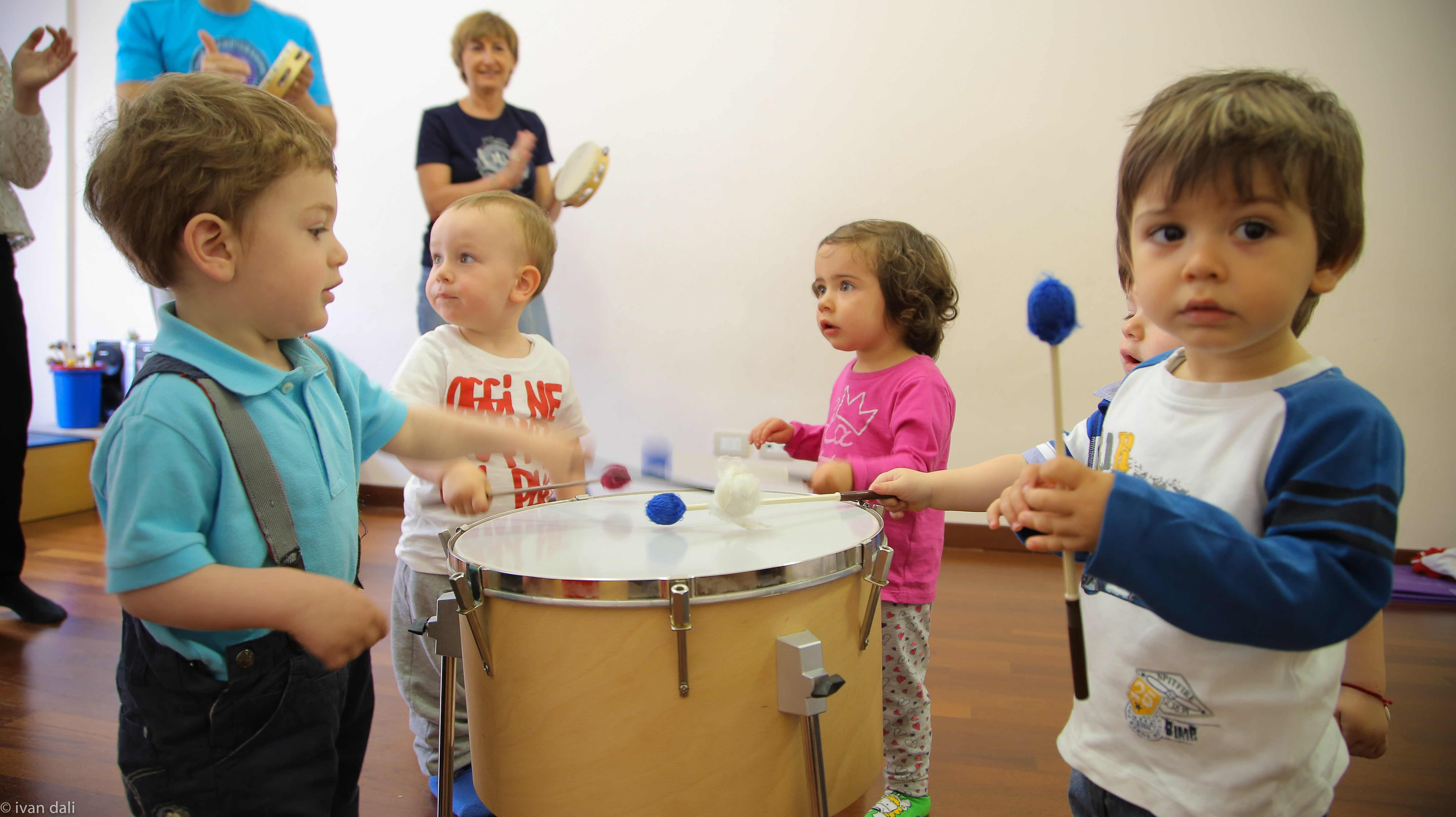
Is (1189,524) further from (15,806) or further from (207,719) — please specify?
(15,806)

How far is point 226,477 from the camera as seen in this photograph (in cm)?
73

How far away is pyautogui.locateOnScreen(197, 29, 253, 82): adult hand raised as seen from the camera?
6.17 feet

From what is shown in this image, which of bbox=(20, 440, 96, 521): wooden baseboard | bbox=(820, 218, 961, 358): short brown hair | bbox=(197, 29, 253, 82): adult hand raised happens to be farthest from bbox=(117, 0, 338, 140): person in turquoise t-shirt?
bbox=(20, 440, 96, 521): wooden baseboard

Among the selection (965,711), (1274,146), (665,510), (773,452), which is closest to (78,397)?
(773,452)

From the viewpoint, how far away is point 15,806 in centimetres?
131

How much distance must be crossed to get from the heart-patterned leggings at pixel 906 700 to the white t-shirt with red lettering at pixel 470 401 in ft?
1.92

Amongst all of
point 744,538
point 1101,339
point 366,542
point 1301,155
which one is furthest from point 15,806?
point 1101,339

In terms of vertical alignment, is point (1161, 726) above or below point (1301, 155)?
below

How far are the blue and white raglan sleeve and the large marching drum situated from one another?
34cm

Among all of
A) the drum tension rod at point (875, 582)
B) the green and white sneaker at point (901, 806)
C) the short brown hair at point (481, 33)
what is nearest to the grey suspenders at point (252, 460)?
the drum tension rod at point (875, 582)

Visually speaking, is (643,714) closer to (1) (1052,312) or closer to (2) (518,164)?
(1) (1052,312)

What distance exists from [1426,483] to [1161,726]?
2.49 meters

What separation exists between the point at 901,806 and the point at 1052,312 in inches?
35.4

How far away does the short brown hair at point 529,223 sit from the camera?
60.2 inches
